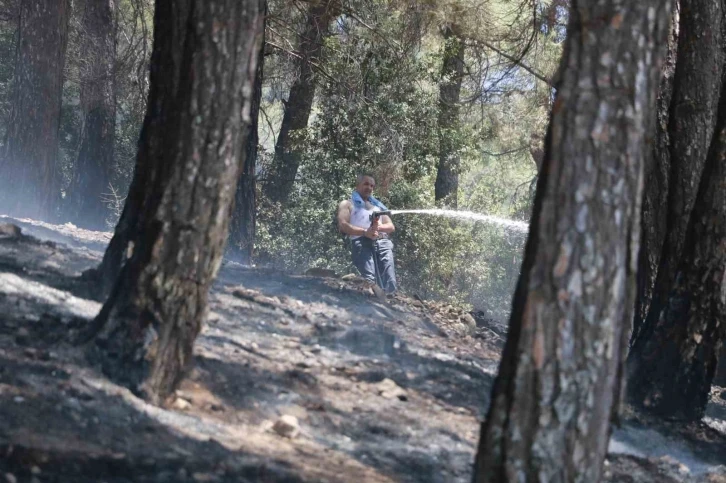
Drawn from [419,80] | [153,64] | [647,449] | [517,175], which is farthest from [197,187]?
[517,175]

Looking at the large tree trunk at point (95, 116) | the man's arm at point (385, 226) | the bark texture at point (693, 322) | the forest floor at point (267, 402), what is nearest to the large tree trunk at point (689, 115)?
the bark texture at point (693, 322)

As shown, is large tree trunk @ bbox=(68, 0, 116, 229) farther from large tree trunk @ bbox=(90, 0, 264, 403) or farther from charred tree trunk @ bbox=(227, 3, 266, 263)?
large tree trunk @ bbox=(90, 0, 264, 403)

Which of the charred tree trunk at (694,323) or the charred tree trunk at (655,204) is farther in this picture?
the charred tree trunk at (655,204)

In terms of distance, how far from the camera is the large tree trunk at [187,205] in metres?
4.84

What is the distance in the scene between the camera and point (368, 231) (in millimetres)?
10961

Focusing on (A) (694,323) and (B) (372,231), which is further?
Result: (B) (372,231)

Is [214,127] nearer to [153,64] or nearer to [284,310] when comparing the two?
[153,64]

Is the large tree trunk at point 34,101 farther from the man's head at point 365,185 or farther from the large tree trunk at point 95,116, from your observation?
the man's head at point 365,185

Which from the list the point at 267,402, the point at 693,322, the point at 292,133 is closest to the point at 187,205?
the point at 267,402

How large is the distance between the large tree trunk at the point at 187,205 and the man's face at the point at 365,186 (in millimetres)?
5850

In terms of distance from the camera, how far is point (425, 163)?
1673cm

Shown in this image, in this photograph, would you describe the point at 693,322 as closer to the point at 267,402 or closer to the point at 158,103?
the point at 267,402

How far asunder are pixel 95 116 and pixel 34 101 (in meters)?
3.31

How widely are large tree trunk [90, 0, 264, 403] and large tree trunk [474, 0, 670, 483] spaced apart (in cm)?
194
